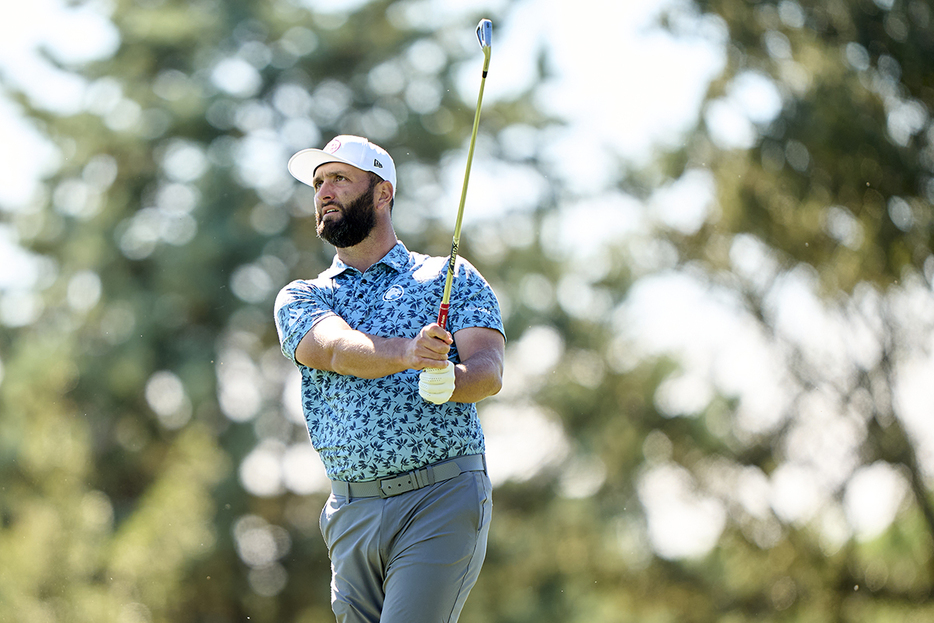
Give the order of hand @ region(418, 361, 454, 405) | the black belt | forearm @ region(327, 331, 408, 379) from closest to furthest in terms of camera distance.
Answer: hand @ region(418, 361, 454, 405)
forearm @ region(327, 331, 408, 379)
the black belt

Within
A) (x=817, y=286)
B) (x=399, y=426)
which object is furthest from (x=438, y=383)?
(x=817, y=286)

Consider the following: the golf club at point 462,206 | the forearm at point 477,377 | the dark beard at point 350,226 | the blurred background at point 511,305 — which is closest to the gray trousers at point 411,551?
the forearm at point 477,377

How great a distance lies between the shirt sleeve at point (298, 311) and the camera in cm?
349

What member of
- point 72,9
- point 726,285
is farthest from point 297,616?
point 72,9

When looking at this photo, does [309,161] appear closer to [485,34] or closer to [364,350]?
[485,34]

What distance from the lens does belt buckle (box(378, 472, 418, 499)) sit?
3324 millimetres

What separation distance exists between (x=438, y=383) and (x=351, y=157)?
1052 millimetres

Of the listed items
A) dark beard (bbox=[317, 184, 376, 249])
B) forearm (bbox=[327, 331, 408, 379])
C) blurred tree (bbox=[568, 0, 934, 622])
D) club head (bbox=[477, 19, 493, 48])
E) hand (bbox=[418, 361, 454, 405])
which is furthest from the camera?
blurred tree (bbox=[568, 0, 934, 622])

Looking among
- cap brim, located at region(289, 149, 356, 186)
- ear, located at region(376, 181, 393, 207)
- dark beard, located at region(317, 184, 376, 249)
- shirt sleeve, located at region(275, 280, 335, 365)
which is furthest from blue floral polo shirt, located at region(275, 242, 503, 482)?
cap brim, located at region(289, 149, 356, 186)

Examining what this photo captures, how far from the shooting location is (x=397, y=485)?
11.0ft

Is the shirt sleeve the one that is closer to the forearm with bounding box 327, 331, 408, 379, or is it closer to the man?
the man

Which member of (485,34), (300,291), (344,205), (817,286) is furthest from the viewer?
(817,286)

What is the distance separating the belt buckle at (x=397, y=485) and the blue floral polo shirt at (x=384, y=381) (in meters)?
0.02

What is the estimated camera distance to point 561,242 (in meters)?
17.3
